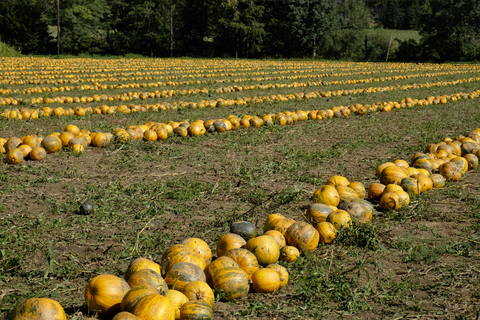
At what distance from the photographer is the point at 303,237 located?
169 inches

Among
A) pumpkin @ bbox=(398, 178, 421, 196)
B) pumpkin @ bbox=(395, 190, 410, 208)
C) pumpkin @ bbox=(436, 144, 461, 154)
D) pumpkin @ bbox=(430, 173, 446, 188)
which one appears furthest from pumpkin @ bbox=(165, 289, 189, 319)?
pumpkin @ bbox=(436, 144, 461, 154)

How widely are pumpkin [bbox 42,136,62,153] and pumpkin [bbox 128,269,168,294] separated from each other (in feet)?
17.6

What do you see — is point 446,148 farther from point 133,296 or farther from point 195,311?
point 133,296

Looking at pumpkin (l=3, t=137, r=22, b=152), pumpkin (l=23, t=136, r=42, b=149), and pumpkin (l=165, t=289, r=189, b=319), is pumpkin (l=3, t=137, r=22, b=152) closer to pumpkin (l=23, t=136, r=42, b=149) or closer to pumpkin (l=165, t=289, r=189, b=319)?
pumpkin (l=23, t=136, r=42, b=149)

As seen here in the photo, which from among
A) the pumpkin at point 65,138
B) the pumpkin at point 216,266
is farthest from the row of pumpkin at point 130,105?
the pumpkin at point 216,266

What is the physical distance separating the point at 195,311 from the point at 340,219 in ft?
7.42

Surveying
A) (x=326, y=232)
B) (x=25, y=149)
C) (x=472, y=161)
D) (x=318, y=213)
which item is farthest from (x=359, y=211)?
(x=25, y=149)

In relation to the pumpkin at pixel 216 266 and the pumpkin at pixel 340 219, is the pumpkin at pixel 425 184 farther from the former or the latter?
the pumpkin at pixel 216 266

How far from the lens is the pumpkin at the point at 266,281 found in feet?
11.9

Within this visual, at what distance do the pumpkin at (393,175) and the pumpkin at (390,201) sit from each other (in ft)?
2.15

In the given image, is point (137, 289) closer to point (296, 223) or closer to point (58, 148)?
point (296, 223)

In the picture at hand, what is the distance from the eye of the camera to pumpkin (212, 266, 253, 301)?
3496 millimetres

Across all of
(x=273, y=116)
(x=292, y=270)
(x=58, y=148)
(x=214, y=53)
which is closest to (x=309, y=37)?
(x=214, y=53)

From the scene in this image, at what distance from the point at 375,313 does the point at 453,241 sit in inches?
71.8
